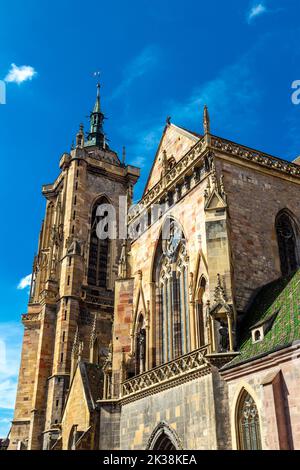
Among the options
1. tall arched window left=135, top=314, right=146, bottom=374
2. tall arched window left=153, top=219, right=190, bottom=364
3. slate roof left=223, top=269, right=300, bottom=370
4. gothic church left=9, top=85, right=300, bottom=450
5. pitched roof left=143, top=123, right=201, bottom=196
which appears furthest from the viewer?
pitched roof left=143, top=123, right=201, bottom=196

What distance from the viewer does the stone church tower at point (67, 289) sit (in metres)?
29.9

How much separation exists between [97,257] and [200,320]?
21.3 metres

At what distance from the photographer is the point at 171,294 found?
64.4 feet

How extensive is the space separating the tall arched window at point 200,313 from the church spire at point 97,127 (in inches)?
1273

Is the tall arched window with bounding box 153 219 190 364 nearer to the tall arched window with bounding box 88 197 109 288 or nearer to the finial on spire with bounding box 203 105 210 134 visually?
the finial on spire with bounding box 203 105 210 134

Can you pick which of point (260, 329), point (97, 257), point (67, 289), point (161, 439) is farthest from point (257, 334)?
point (97, 257)

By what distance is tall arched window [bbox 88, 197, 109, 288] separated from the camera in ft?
120

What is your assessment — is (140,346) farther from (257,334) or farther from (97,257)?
(97,257)

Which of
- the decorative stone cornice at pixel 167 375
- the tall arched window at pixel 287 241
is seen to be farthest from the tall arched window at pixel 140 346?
the tall arched window at pixel 287 241

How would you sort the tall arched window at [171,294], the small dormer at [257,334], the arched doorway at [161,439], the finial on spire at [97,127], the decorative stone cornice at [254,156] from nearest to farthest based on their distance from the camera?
the small dormer at [257,334], the arched doorway at [161,439], the tall arched window at [171,294], the decorative stone cornice at [254,156], the finial on spire at [97,127]

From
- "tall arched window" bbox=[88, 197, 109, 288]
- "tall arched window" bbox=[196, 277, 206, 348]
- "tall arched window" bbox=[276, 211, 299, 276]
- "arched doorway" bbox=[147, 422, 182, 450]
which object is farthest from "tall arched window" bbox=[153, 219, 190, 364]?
"tall arched window" bbox=[88, 197, 109, 288]

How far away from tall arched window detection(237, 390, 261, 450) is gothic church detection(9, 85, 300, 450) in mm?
26

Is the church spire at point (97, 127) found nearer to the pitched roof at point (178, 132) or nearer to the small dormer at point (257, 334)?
the pitched roof at point (178, 132)
